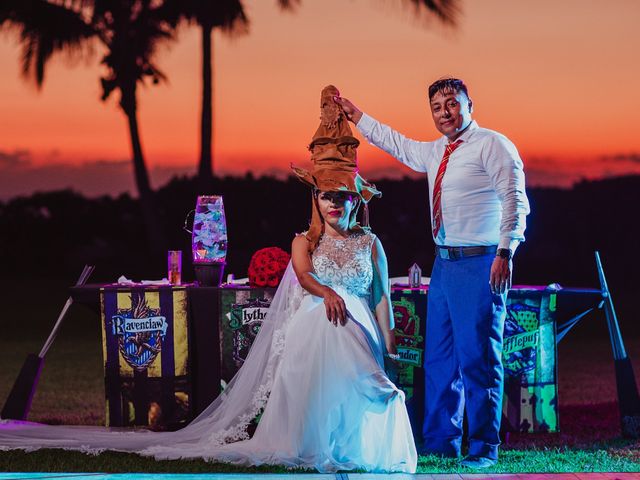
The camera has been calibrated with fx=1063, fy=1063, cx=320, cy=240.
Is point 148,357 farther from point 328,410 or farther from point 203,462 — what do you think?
point 328,410

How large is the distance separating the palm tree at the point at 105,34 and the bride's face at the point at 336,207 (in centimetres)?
1502

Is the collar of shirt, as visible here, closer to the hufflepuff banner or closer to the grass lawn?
the hufflepuff banner

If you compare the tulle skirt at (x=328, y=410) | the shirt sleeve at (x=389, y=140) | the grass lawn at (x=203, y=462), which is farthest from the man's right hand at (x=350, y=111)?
the grass lawn at (x=203, y=462)

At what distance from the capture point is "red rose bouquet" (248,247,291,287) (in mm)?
6445

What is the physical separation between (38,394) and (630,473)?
5543 millimetres

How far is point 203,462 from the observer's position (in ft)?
18.5

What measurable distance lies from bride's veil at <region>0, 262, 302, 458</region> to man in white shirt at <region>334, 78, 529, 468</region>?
0.84 m

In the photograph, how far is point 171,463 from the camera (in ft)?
18.5

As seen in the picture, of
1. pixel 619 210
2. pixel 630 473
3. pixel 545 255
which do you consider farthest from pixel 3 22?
pixel 630 473

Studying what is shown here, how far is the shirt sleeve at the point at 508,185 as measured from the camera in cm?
549

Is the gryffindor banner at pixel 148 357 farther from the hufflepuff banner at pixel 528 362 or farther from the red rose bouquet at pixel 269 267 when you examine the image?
the hufflepuff banner at pixel 528 362

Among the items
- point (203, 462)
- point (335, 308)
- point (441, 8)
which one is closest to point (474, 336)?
point (335, 308)

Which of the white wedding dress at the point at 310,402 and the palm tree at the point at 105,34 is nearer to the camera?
the white wedding dress at the point at 310,402

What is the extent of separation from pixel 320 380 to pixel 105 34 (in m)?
16.4
